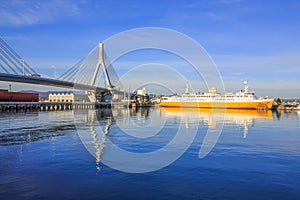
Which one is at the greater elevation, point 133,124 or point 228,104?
point 228,104

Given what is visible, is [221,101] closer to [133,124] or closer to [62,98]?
[133,124]

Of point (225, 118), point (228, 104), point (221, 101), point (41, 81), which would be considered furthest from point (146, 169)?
point (221, 101)

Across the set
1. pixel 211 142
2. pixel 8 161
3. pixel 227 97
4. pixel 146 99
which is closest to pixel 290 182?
pixel 211 142

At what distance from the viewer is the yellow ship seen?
7962 cm

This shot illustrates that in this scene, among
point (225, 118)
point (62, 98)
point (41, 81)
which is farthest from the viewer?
point (62, 98)

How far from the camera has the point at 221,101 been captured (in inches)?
3452

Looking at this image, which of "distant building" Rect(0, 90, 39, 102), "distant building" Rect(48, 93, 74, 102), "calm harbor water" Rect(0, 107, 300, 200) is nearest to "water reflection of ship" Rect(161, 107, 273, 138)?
"calm harbor water" Rect(0, 107, 300, 200)

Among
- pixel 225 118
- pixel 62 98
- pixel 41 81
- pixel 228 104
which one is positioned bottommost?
pixel 225 118

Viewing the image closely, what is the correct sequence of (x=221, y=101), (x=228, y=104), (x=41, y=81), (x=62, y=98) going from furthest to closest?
1. (x=62, y=98)
2. (x=221, y=101)
3. (x=228, y=104)
4. (x=41, y=81)

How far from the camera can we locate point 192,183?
7.96 metres

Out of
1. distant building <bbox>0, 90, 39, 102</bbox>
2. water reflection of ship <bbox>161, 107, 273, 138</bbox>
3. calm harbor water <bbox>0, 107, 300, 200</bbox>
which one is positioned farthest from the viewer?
distant building <bbox>0, 90, 39, 102</bbox>

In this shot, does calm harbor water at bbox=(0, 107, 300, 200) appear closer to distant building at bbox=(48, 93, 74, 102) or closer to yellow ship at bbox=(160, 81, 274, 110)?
yellow ship at bbox=(160, 81, 274, 110)

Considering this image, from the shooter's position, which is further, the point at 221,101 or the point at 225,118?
the point at 221,101

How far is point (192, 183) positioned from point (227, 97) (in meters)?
83.0
